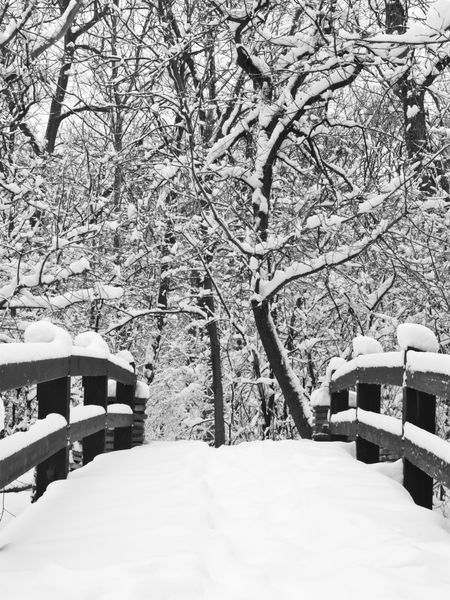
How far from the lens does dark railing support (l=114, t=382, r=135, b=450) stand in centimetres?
752

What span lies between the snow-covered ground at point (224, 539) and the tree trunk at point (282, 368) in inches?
217

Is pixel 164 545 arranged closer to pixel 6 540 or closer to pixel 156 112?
pixel 6 540

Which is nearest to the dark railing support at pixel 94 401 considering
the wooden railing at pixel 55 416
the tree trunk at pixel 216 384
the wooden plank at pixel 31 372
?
the wooden railing at pixel 55 416

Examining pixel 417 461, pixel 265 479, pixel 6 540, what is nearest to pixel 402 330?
pixel 417 461

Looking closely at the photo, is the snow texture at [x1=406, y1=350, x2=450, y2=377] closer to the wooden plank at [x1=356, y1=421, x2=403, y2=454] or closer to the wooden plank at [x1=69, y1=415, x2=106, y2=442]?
the wooden plank at [x1=356, y1=421, x2=403, y2=454]

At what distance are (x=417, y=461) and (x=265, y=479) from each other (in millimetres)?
1072

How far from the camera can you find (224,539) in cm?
305

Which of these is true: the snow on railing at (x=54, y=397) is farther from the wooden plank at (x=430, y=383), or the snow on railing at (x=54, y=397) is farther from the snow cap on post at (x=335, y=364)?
the snow cap on post at (x=335, y=364)

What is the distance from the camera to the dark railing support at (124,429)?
24.7 feet

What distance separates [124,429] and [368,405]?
317 centimetres

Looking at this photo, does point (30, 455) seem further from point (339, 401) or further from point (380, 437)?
point (339, 401)

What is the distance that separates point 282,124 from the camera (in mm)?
9477

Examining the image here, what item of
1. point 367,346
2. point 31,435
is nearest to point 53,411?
point 31,435

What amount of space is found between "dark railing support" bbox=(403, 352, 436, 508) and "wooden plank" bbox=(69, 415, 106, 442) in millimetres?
2106
